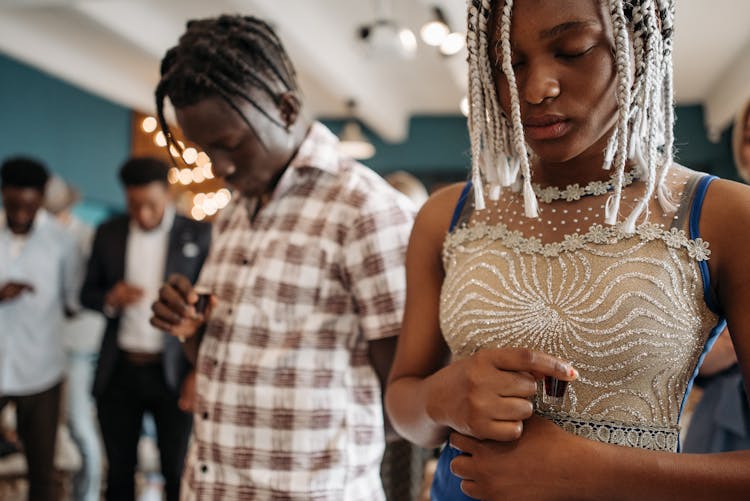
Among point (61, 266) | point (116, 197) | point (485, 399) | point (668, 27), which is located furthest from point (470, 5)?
point (116, 197)

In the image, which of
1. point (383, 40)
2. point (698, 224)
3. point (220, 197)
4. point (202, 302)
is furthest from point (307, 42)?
point (698, 224)

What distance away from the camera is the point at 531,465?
70 centimetres

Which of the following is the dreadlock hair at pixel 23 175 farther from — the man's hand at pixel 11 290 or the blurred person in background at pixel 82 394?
the man's hand at pixel 11 290

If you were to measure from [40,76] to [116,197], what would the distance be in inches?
53.3

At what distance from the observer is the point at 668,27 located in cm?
76

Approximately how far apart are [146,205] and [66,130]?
11.8ft

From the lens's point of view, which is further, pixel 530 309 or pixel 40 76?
pixel 40 76

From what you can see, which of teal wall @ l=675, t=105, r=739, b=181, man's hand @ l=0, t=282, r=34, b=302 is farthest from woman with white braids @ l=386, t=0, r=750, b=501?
teal wall @ l=675, t=105, r=739, b=181

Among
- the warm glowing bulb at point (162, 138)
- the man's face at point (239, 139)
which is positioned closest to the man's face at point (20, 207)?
the warm glowing bulb at point (162, 138)

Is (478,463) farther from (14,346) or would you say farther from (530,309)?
(14,346)

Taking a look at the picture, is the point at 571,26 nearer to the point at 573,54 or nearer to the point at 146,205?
the point at 573,54

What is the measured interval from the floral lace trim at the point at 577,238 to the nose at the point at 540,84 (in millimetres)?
170

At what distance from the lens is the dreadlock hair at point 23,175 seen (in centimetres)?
304

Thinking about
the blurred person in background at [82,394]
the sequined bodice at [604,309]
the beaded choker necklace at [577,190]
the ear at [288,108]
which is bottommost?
the blurred person in background at [82,394]
